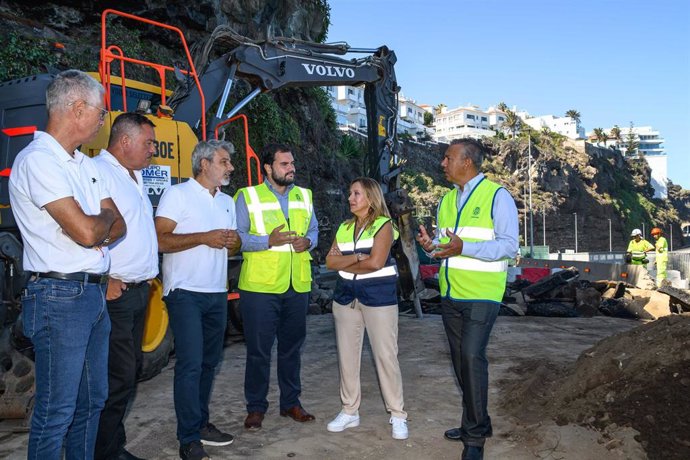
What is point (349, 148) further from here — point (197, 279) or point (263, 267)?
point (197, 279)

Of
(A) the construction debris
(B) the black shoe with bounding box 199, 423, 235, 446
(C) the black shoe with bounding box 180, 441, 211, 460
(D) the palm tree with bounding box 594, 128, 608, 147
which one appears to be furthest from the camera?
(D) the palm tree with bounding box 594, 128, 608, 147

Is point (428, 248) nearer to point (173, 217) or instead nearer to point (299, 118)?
point (173, 217)

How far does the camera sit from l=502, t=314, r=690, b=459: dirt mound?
4.08 m

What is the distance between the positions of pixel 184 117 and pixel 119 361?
14.3ft

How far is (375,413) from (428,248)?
1.75 meters

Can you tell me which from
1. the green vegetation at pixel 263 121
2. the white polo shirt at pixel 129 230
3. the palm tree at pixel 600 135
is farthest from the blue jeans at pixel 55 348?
the palm tree at pixel 600 135

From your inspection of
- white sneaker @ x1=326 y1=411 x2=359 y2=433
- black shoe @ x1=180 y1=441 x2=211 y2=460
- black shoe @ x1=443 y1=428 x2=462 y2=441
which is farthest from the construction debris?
black shoe @ x1=180 y1=441 x2=211 y2=460

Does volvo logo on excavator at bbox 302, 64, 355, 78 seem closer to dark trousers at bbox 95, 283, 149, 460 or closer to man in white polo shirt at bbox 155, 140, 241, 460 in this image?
man in white polo shirt at bbox 155, 140, 241, 460

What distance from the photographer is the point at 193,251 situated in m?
4.18

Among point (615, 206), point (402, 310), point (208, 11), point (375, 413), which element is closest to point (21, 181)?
point (375, 413)

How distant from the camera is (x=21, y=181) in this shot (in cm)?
274

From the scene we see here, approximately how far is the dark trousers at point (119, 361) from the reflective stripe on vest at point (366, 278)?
1.54 meters

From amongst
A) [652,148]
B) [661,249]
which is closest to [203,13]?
[661,249]

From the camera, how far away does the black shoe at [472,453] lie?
4051 mm
